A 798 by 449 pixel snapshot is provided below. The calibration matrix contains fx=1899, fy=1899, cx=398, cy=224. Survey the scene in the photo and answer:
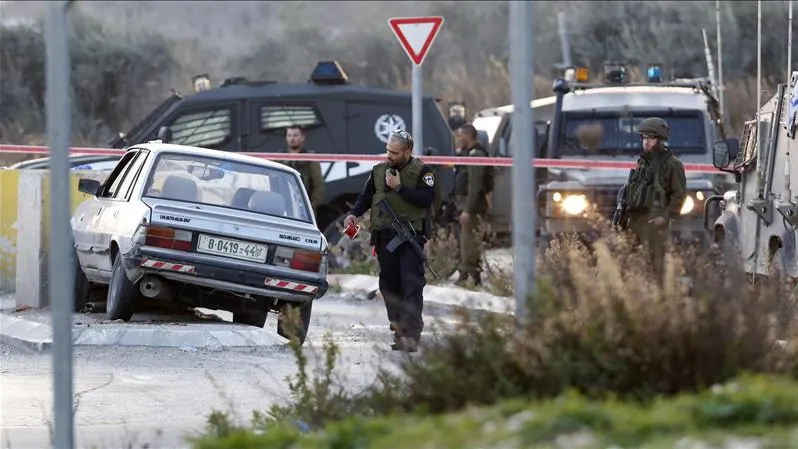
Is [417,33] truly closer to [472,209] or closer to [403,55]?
[472,209]

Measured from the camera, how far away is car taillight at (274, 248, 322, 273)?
1271 centimetres

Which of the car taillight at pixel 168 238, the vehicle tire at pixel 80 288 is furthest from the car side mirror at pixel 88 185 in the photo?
the car taillight at pixel 168 238

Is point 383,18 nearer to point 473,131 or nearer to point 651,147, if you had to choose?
point 473,131

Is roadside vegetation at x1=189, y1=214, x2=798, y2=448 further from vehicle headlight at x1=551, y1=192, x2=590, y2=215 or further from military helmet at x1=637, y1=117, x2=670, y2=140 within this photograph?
vehicle headlight at x1=551, y1=192, x2=590, y2=215

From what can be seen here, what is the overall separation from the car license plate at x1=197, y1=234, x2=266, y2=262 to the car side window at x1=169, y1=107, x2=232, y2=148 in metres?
8.42

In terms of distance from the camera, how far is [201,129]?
21125mm

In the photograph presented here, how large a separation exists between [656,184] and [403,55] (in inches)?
1457

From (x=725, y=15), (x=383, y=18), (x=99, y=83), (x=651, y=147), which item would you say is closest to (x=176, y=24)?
(x=383, y=18)

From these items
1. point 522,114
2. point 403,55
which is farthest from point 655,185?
point 403,55

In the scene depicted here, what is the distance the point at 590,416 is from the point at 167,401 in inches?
185

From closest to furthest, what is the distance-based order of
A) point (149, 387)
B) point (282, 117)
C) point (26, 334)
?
point (149, 387)
point (26, 334)
point (282, 117)

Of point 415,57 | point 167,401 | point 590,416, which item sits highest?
point 415,57

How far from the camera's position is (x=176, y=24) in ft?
230

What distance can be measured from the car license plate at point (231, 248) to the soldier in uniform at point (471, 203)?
5.07m
